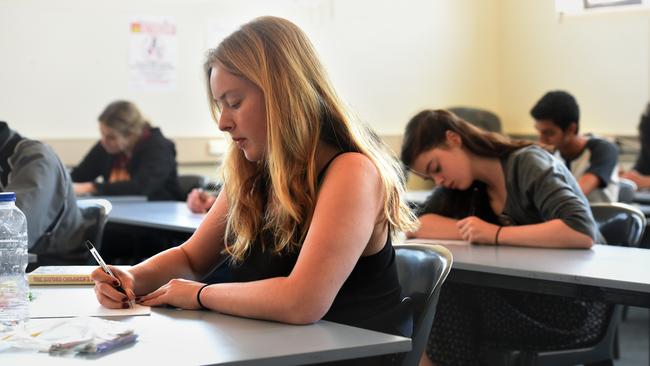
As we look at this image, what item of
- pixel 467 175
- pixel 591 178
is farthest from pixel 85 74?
pixel 467 175

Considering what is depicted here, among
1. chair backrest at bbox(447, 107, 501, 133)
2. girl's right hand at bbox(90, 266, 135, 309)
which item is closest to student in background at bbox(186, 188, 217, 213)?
girl's right hand at bbox(90, 266, 135, 309)

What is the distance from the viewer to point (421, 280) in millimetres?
2068

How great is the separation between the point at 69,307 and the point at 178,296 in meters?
0.22

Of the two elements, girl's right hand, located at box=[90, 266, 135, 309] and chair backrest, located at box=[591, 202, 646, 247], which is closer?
girl's right hand, located at box=[90, 266, 135, 309]

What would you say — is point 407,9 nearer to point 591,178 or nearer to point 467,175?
point 591,178

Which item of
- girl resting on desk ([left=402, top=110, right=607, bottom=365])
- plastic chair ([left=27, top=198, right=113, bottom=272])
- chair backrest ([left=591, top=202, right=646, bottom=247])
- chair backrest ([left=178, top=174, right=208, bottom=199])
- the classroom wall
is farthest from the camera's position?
the classroom wall

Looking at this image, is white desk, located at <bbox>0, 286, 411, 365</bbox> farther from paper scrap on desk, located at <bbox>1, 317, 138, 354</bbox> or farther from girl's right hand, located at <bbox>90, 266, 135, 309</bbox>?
girl's right hand, located at <bbox>90, 266, 135, 309</bbox>

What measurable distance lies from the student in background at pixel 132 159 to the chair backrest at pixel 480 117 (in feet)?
9.18

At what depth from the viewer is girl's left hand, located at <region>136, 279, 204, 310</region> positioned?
1.80 meters

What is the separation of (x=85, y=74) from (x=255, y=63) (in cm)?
446

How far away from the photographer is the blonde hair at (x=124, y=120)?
5336mm

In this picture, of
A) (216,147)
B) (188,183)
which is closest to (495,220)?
(188,183)

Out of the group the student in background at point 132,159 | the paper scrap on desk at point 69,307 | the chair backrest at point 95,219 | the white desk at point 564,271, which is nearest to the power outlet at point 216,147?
the student in background at point 132,159

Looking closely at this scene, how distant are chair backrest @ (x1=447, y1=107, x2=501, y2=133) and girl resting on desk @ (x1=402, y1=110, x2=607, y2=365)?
4.16 m
